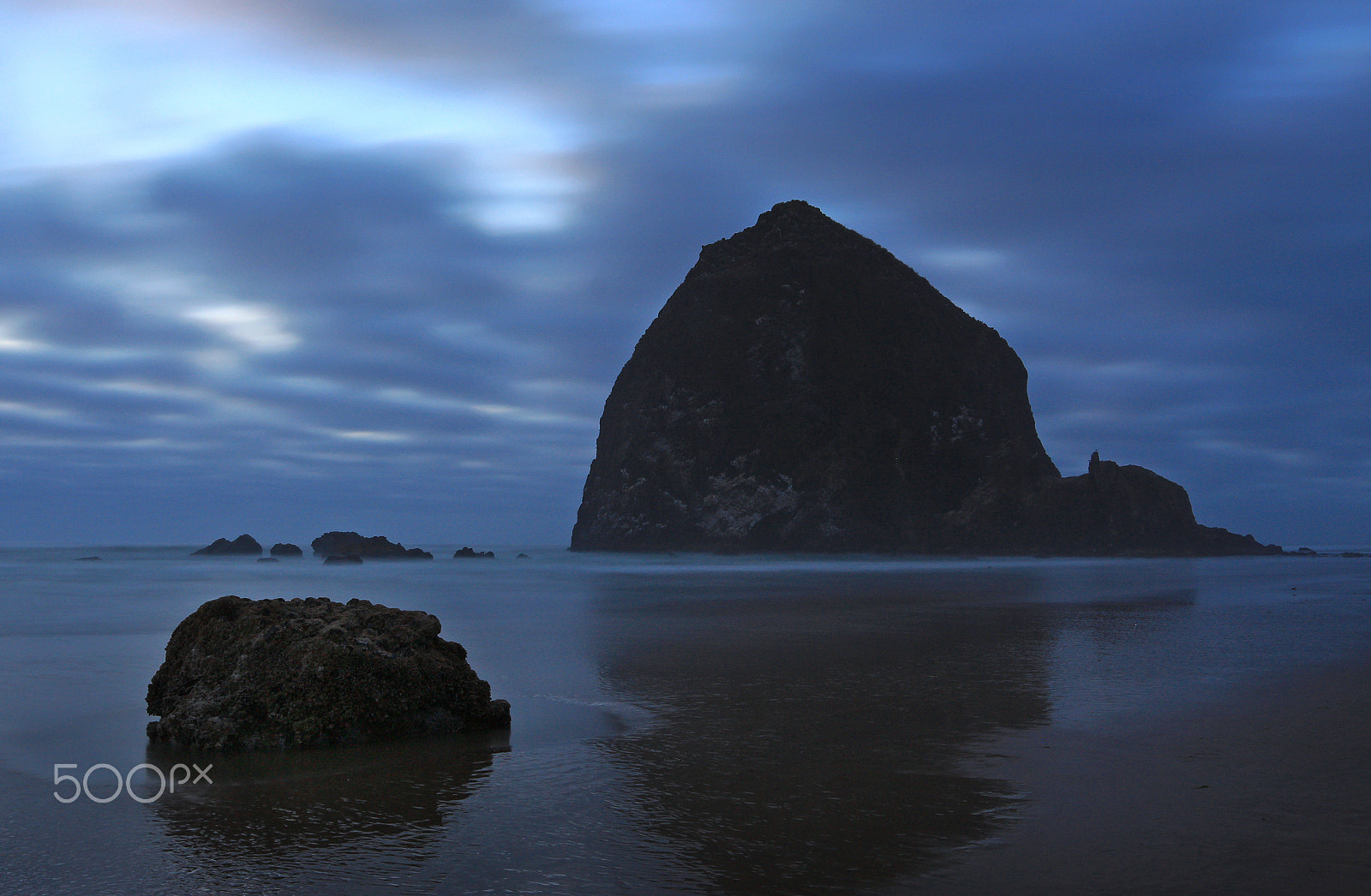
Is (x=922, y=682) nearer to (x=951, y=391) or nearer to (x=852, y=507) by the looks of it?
(x=852, y=507)

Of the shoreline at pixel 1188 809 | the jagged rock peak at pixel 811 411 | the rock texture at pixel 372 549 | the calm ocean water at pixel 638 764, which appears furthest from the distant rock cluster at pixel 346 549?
the shoreline at pixel 1188 809

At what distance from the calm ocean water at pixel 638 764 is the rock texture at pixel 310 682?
31 cm

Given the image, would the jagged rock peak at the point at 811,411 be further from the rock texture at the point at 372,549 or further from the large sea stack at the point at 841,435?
the rock texture at the point at 372,549

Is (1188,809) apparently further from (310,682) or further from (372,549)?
(372,549)

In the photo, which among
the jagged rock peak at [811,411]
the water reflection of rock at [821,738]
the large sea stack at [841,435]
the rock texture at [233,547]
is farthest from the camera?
the jagged rock peak at [811,411]

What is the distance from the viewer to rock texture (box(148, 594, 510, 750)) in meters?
7.93

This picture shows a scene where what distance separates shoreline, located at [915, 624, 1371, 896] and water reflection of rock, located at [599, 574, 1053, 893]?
32 centimetres

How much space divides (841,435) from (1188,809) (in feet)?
305

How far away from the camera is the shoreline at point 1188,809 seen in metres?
4.62

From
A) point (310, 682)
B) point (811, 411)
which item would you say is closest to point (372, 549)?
point (811, 411)

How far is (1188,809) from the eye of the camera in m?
5.79

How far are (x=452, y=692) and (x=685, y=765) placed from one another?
2.52 meters

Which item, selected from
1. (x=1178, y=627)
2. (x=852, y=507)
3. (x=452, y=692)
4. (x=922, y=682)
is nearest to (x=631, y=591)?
(x=1178, y=627)

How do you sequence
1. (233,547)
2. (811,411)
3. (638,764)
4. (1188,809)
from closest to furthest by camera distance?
1. (1188,809)
2. (638,764)
3. (233,547)
4. (811,411)
